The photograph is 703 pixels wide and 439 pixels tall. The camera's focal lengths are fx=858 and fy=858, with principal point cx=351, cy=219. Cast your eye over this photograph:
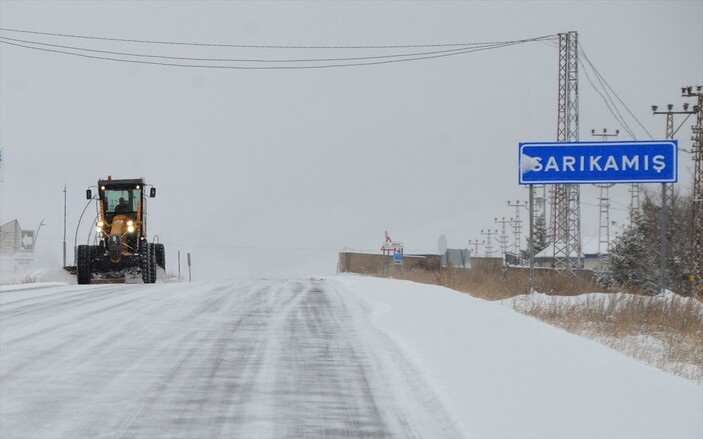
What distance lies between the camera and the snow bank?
617 cm

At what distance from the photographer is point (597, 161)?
24.6m

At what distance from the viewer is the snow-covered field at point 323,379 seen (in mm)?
6219

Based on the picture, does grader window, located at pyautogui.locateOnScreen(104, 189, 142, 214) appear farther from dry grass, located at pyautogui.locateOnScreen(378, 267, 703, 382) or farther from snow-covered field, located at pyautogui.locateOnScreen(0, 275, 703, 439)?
snow-covered field, located at pyautogui.locateOnScreen(0, 275, 703, 439)

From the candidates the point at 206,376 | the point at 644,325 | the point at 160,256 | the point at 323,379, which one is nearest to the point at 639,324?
the point at 644,325

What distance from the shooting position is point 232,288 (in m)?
19.8

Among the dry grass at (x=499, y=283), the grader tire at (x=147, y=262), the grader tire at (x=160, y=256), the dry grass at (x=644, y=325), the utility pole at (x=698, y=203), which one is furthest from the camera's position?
the utility pole at (x=698, y=203)

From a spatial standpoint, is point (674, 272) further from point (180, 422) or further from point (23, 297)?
point (180, 422)

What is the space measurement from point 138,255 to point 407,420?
22.6 meters

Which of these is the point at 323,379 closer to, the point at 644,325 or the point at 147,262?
the point at 644,325

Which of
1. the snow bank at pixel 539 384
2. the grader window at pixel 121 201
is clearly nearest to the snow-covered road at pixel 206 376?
the snow bank at pixel 539 384

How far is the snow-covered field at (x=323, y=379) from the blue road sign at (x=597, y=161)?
40.0 ft

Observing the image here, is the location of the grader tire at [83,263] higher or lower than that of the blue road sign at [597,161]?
lower

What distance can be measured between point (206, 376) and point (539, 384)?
3.07 meters

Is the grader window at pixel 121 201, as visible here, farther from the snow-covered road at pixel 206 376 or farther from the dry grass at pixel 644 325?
the snow-covered road at pixel 206 376
